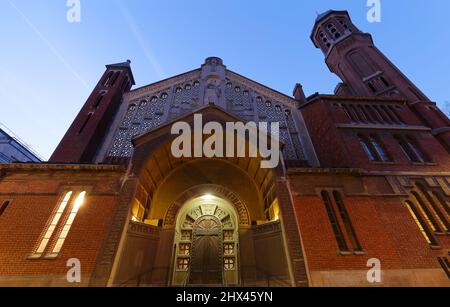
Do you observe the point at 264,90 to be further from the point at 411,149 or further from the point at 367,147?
the point at 411,149

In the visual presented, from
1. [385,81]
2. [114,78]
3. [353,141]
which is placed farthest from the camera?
[385,81]

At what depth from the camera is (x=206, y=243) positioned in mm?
11773

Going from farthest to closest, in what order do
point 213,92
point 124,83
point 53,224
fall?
point 124,83
point 213,92
point 53,224

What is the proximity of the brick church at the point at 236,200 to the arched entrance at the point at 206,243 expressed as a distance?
65 mm

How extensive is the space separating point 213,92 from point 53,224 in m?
11.8

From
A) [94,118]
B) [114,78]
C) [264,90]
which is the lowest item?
[94,118]

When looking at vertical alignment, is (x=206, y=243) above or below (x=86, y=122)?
below

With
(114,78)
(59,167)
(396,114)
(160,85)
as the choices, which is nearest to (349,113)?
(396,114)

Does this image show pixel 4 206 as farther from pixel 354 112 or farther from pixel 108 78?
pixel 354 112

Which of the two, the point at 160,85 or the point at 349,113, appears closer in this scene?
the point at 349,113

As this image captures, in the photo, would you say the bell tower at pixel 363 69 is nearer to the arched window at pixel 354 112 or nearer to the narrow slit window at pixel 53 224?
the arched window at pixel 354 112

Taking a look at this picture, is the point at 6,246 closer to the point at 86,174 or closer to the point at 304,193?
the point at 86,174
